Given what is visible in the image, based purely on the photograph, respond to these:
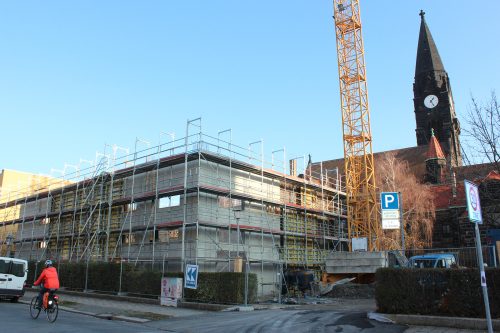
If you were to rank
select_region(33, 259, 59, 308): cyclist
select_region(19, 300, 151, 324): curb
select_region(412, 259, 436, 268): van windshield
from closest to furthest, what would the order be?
1. select_region(33, 259, 59, 308): cyclist
2. select_region(19, 300, 151, 324): curb
3. select_region(412, 259, 436, 268): van windshield

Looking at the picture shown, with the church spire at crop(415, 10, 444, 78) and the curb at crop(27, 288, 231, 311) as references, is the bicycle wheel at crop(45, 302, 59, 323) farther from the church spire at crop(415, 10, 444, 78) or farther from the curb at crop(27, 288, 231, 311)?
the church spire at crop(415, 10, 444, 78)

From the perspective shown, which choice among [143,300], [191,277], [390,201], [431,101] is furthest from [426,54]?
[143,300]

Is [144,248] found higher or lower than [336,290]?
higher

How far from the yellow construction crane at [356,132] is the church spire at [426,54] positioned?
42047 mm

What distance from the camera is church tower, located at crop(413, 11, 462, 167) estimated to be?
74688 millimetres

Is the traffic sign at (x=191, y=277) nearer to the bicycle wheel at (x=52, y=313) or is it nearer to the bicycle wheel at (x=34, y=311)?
the bicycle wheel at (x=34, y=311)

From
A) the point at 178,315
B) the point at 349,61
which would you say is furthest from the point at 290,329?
the point at 349,61

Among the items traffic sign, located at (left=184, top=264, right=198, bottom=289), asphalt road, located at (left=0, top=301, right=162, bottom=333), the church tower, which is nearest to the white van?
asphalt road, located at (left=0, top=301, right=162, bottom=333)

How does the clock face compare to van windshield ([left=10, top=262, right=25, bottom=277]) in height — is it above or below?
above

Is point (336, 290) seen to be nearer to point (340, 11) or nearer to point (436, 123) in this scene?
point (340, 11)

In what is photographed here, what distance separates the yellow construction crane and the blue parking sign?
17006 millimetres

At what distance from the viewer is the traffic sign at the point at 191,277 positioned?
1994 centimetres

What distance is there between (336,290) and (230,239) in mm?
6990

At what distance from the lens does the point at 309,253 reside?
34.8m
